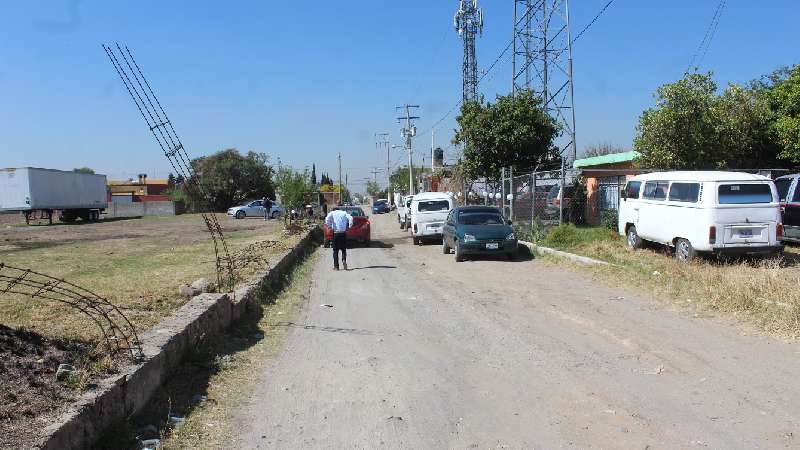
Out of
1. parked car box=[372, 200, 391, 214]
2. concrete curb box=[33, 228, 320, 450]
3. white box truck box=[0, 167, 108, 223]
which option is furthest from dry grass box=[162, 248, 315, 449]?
parked car box=[372, 200, 391, 214]

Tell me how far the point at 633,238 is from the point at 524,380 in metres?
11.5

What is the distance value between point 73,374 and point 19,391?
17.0 inches

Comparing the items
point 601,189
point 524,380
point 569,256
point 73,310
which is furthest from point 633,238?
point 73,310

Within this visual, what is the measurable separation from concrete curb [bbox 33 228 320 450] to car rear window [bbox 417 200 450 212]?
15202mm

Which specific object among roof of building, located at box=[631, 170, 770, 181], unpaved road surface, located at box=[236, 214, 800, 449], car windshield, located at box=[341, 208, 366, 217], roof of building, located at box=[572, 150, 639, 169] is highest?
roof of building, located at box=[572, 150, 639, 169]

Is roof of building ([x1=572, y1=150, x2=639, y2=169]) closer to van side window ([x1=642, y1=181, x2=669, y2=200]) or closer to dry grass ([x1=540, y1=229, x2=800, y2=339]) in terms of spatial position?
van side window ([x1=642, y1=181, x2=669, y2=200])

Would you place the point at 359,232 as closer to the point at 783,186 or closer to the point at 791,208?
the point at 783,186

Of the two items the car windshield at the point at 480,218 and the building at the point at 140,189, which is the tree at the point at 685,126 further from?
the building at the point at 140,189

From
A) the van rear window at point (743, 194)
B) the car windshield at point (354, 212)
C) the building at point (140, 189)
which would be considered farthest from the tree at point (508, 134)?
the building at point (140, 189)

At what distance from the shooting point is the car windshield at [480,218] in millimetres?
18797

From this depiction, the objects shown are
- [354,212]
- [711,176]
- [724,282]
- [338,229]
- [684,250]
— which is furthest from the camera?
[354,212]

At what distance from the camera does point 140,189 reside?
104 m

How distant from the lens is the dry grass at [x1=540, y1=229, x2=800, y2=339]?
8.34 meters

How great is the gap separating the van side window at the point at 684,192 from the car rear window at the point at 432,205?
11.2 meters
